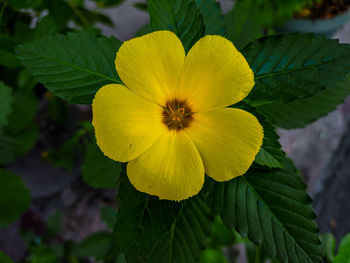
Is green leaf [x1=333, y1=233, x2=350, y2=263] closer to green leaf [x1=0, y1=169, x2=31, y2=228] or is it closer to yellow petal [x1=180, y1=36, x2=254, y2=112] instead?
yellow petal [x1=180, y1=36, x2=254, y2=112]

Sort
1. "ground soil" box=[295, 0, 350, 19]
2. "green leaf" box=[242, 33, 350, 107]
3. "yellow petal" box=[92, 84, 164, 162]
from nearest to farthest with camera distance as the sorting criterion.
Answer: "yellow petal" box=[92, 84, 164, 162] → "green leaf" box=[242, 33, 350, 107] → "ground soil" box=[295, 0, 350, 19]

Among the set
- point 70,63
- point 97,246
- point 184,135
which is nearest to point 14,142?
point 97,246

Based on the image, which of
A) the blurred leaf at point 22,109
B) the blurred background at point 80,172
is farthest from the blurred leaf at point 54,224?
the blurred leaf at point 22,109

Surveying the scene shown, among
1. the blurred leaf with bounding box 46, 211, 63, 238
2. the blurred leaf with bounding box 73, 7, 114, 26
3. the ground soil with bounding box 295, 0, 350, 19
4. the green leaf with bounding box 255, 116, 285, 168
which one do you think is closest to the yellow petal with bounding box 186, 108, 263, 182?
the green leaf with bounding box 255, 116, 285, 168

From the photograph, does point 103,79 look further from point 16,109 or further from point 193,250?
point 16,109

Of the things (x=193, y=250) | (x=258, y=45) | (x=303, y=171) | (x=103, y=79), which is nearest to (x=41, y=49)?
(x=103, y=79)

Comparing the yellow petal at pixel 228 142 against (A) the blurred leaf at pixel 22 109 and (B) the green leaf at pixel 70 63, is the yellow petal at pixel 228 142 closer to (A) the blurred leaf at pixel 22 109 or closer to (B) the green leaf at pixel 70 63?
(B) the green leaf at pixel 70 63

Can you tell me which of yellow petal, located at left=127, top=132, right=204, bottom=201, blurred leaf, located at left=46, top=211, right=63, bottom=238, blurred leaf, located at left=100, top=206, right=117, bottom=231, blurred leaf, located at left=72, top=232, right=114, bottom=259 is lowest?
blurred leaf, located at left=46, top=211, right=63, bottom=238
